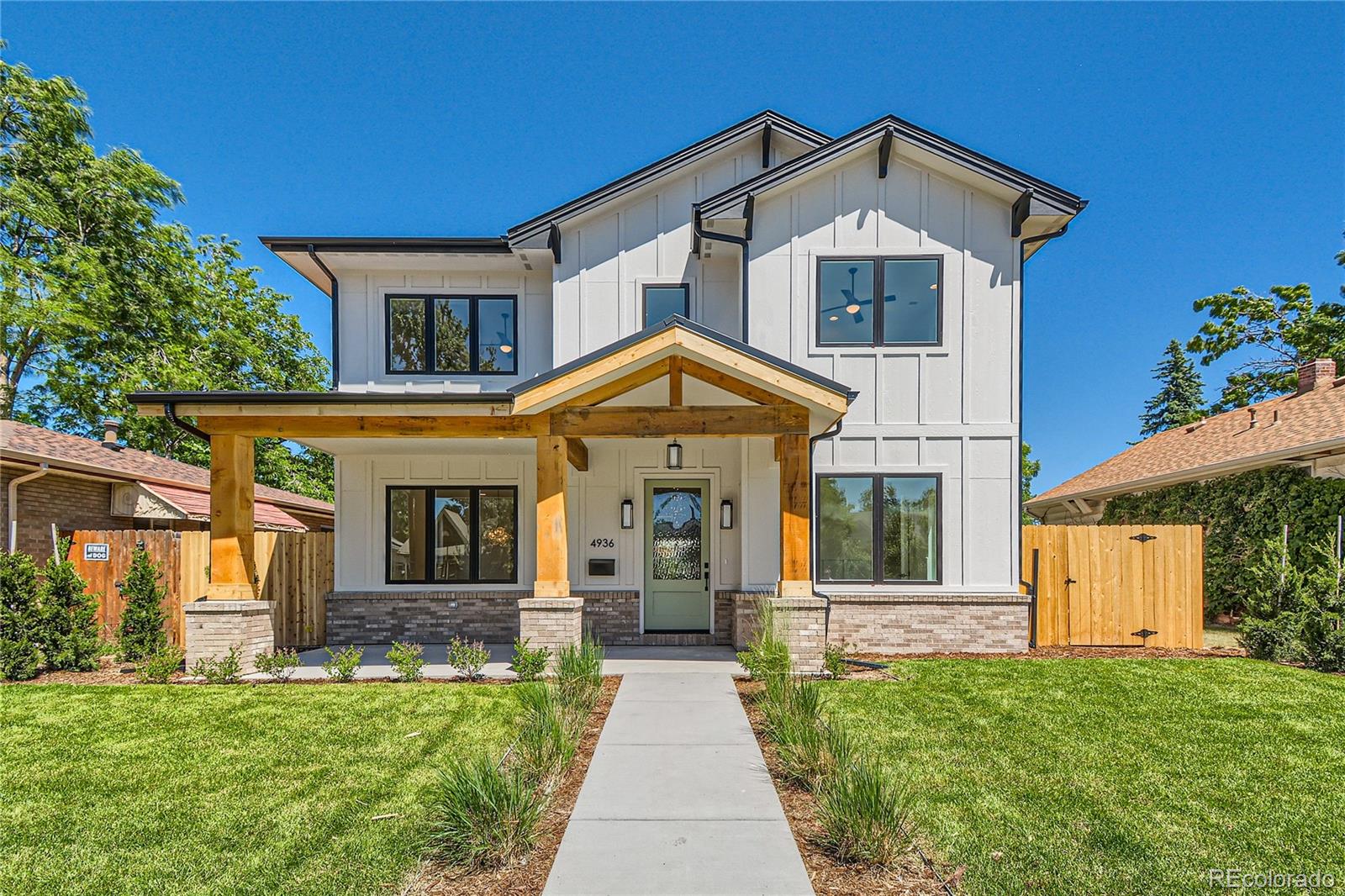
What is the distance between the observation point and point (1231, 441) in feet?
43.7

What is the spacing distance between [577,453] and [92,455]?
10.5 metres

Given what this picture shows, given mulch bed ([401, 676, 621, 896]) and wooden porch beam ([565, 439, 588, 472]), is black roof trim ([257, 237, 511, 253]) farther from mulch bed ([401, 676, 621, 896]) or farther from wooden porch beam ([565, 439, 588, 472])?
mulch bed ([401, 676, 621, 896])

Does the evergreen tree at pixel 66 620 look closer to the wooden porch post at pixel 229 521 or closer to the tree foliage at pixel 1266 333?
the wooden porch post at pixel 229 521

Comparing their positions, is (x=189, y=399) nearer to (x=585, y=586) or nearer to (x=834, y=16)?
(x=585, y=586)

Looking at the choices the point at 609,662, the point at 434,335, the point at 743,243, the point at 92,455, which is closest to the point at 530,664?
the point at 609,662

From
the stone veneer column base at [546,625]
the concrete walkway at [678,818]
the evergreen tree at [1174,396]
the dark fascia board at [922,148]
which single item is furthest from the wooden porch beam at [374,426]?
the evergreen tree at [1174,396]

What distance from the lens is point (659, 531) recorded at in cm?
1074

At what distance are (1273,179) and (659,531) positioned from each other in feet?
56.5

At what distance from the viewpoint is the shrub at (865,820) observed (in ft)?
11.7

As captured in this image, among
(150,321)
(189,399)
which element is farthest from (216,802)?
(150,321)

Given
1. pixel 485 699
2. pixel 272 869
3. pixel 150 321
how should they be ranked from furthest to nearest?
pixel 150 321
pixel 485 699
pixel 272 869

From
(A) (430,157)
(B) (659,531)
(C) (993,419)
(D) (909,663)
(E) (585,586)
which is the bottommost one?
(D) (909,663)

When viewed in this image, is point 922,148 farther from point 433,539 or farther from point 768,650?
point 433,539

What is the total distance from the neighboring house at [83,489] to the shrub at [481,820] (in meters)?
11.5
